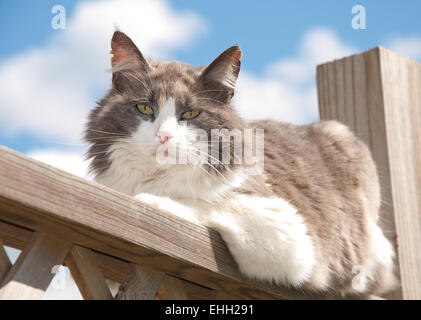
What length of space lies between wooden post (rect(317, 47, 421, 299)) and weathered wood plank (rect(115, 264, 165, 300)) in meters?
1.31

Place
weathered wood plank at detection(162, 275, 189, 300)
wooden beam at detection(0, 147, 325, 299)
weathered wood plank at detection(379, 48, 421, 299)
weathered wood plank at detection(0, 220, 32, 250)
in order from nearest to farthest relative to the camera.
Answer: wooden beam at detection(0, 147, 325, 299), weathered wood plank at detection(0, 220, 32, 250), weathered wood plank at detection(162, 275, 189, 300), weathered wood plank at detection(379, 48, 421, 299)

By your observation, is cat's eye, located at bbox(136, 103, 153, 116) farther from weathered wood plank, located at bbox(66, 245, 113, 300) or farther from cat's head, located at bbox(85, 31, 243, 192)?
weathered wood plank, located at bbox(66, 245, 113, 300)

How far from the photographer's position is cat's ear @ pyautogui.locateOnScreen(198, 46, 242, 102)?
2.19m

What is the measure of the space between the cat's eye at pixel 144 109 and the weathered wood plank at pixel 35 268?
0.65 metres

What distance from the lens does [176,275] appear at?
192 centimetres

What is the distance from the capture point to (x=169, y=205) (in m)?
1.87

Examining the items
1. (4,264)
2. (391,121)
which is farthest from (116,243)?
(391,121)

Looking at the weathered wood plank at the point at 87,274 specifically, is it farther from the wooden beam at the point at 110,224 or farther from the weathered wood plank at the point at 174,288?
the weathered wood plank at the point at 174,288

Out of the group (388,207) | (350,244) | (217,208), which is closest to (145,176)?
(217,208)

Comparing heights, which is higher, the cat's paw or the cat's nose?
the cat's nose

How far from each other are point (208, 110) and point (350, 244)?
0.89 metres

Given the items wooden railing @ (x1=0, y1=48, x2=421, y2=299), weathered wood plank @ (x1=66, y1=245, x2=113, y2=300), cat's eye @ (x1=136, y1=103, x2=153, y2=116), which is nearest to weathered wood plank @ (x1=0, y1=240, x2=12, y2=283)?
wooden railing @ (x1=0, y1=48, x2=421, y2=299)

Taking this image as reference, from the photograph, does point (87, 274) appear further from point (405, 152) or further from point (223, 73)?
point (405, 152)

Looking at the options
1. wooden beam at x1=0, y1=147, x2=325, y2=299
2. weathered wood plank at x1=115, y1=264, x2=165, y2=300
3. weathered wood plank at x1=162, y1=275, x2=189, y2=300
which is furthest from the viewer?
weathered wood plank at x1=162, y1=275, x2=189, y2=300
